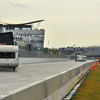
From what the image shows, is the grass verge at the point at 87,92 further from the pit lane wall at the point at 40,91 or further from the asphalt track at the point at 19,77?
the asphalt track at the point at 19,77

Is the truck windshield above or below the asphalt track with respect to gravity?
above

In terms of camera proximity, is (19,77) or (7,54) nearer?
(19,77)

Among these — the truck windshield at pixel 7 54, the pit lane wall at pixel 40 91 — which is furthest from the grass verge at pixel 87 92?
the truck windshield at pixel 7 54

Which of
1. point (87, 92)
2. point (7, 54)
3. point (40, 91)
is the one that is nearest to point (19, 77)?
point (7, 54)

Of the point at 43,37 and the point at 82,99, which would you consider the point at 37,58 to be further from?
the point at 43,37

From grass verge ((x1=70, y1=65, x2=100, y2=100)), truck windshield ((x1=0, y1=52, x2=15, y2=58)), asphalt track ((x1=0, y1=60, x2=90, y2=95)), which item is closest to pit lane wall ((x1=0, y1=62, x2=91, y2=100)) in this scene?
grass verge ((x1=70, y1=65, x2=100, y2=100))

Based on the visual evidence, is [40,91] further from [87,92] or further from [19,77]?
[19,77]

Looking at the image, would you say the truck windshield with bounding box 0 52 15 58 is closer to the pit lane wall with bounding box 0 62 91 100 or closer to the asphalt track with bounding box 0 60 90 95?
the asphalt track with bounding box 0 60 90 95

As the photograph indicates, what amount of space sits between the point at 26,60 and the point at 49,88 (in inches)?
1579

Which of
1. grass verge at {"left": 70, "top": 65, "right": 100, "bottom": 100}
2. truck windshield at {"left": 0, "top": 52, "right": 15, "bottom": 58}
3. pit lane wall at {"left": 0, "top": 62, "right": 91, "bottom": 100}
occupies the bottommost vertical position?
grass verge at {"left": 70, "top": 65, "right": 100, "bottom": 100}

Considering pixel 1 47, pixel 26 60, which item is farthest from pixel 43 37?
pixel 1 47

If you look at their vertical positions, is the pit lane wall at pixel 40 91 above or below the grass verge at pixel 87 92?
above

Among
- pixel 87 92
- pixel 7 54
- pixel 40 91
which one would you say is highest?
pixel 7 54

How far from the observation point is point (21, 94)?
4.91 metres
